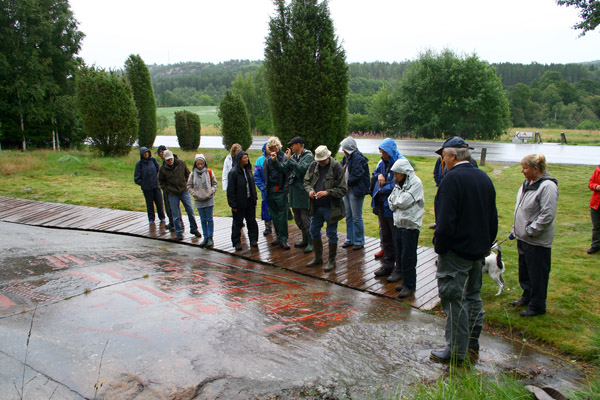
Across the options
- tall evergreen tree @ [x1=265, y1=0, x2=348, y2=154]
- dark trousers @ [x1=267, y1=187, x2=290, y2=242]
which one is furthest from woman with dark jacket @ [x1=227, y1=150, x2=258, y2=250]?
tall evergreen tree @ [x1=265, y1=0, x2=348, y2=154]

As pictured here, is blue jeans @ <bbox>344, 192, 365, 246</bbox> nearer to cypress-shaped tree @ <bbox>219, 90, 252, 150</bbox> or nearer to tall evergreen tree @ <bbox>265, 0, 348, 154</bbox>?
tall evergreen tree @ <bbox>265, 0, 348, 154</bbox>

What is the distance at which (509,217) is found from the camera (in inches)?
369

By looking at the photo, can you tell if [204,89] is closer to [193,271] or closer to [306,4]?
[306,4]

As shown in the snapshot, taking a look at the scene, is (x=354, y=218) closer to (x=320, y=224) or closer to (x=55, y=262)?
(x=320, y=224)

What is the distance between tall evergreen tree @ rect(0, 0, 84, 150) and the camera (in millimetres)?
24531

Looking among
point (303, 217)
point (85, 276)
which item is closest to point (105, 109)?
point (85, 276)

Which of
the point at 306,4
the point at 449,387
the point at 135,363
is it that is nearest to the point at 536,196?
the point at 449,387

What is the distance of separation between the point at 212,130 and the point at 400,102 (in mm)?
24955

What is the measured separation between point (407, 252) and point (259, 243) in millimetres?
3539

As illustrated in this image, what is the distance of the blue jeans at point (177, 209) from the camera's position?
8430mm

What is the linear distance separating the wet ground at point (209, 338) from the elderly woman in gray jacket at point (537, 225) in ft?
2.71

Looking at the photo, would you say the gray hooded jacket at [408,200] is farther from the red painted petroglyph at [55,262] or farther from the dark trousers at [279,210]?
the red painted petroglyph at [55,262]

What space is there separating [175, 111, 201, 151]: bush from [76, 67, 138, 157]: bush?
4759mm

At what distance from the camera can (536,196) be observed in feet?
15.5
